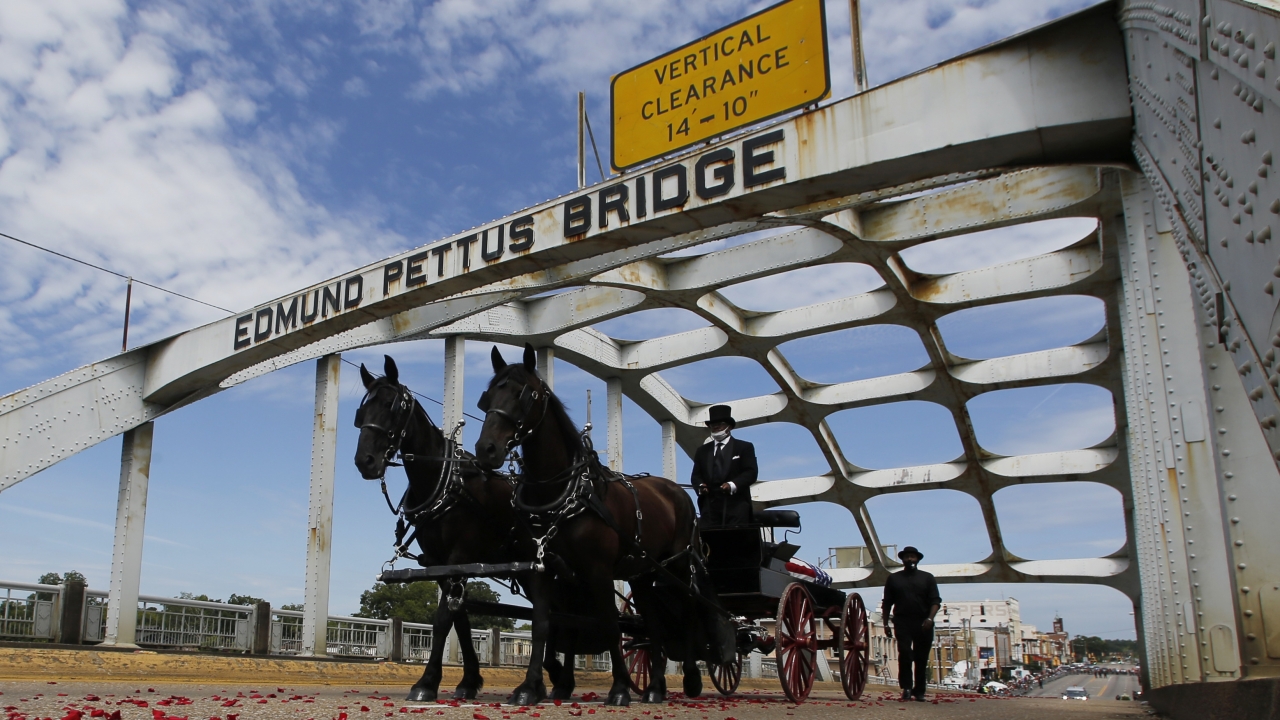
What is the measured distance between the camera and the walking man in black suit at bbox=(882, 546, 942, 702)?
1027 centimetres

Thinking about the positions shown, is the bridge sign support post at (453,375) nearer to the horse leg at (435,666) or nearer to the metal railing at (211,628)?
the metal railing at (211,628)

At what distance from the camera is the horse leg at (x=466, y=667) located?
6715mm

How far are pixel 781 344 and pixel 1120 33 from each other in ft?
53.9

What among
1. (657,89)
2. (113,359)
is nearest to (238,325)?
(113,359)

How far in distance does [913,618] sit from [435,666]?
5.84 meters

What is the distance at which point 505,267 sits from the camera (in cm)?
1124

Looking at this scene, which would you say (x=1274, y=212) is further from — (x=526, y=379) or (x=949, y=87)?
(x=949, y=87)

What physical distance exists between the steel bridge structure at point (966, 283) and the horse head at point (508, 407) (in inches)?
138

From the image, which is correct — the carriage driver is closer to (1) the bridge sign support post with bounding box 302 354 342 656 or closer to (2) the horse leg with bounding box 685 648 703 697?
(2) the horse leg with bounding box 685 648 703 697

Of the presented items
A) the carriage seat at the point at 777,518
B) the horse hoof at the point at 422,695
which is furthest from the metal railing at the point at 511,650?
the horse hoof at the point at 422,695

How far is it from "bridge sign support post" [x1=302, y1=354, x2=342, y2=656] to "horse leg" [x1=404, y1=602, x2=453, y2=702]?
8.90m

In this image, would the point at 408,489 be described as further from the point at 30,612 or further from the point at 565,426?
the point at 30,612

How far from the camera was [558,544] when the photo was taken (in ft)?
21.3

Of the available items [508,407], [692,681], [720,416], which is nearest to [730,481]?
[720,416]
